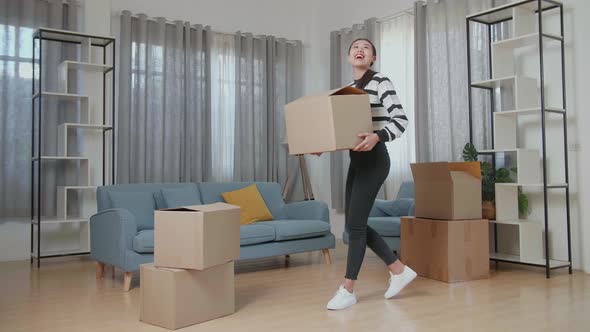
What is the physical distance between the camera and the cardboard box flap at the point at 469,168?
3.59 metres

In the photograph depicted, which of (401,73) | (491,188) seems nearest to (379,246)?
(491,188)

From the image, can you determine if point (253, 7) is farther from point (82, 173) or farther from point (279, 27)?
point (82, 173)

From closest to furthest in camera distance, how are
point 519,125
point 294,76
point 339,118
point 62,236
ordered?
point 339,118 < point 519,125 < point 62,236 < point 294,76

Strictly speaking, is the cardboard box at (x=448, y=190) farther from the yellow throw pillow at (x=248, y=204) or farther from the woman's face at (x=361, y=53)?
the yellow throw pillow at (x=248, y=204)

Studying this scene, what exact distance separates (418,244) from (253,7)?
3596mm

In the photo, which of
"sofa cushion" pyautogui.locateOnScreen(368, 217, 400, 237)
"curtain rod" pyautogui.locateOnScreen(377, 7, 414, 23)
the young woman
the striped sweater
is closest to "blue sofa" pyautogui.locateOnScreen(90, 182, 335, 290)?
"sofa cushion" pyautogui.locateOnScreen(368, 217, 400, 237)

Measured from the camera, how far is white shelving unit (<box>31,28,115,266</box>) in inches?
178

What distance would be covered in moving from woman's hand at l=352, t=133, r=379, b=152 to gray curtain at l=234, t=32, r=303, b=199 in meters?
3.35

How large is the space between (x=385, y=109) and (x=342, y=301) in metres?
0.98

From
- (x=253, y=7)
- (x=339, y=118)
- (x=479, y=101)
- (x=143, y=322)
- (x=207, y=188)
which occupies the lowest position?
(x=143, y=322)

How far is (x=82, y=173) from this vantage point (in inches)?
189

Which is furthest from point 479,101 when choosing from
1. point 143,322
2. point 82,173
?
point 82,173

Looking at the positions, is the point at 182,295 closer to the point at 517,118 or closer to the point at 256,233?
the point at 256,233

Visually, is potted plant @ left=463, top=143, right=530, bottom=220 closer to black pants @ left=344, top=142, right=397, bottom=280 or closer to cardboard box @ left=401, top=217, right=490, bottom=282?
cardboard box @ left=401, top=217, right=490, bottom=282
